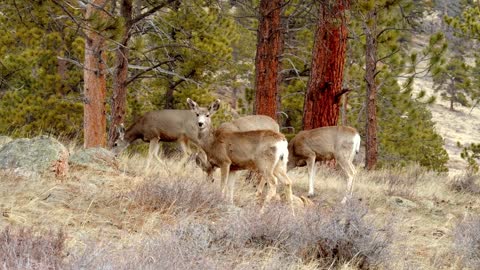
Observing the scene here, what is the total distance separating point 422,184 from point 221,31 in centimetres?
923

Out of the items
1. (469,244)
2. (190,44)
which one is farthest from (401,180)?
(469,244)

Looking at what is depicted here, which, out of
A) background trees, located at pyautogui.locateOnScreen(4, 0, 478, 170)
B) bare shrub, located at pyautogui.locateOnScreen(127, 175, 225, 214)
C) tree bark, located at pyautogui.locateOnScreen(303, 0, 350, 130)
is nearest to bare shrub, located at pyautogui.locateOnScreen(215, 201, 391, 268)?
bare shrub, located at pyautogui.locateOnScreen(127, 175, 225, 214)

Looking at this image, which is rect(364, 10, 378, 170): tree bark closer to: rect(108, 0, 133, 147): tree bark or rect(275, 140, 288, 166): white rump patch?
rect(108, 0, 133, 147): tree bark

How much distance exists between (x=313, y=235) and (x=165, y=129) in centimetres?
848

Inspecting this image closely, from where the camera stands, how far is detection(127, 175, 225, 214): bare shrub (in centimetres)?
783

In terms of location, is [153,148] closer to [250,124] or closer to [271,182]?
[250,124]

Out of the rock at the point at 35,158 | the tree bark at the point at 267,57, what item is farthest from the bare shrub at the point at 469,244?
the tree bark at the point at 267,57

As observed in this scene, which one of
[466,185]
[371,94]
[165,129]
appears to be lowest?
[466,185]

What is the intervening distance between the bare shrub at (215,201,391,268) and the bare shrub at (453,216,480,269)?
1.07 meters

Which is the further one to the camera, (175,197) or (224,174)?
(224,174)

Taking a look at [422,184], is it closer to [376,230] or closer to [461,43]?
[376,230]

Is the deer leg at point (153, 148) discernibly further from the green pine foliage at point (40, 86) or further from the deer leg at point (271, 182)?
the green pine foliage at point (40, 86)

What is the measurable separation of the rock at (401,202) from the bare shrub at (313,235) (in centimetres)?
445

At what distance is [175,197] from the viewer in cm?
797
